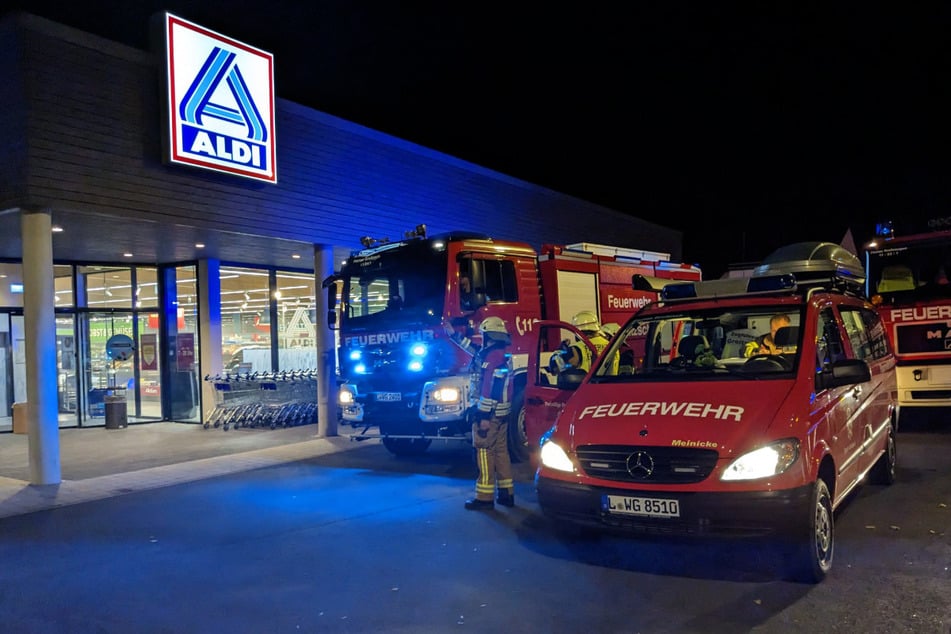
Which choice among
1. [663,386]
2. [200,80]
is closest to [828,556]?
[663,386]

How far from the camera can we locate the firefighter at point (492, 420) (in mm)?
6984

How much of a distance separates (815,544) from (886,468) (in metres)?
3.26

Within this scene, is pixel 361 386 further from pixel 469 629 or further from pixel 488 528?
pixel 469 629

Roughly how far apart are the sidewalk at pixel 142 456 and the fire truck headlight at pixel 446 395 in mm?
2801

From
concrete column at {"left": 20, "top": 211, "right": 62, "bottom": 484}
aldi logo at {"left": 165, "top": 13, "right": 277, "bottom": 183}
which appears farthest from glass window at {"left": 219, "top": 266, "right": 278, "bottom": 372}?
concrete column at {"left": 20, "top": 211, "right": 62, "bottom": 484}

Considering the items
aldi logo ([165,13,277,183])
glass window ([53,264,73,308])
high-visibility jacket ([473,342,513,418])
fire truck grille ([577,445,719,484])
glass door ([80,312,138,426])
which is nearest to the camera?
fire truck grille ([577,445,719,484])

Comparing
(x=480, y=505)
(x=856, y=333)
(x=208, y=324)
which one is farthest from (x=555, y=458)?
(x=208, y=324)

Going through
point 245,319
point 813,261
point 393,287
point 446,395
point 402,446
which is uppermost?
point 813,261

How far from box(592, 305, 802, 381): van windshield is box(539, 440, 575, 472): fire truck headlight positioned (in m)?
0.91

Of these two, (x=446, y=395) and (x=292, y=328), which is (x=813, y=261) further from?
(x=292, y=328)

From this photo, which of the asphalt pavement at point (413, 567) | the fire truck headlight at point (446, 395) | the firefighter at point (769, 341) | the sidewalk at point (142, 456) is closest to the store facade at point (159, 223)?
the sidewalk at point (142, 456)

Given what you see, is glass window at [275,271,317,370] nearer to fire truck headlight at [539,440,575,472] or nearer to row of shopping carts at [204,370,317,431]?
row of shopping carts at [204,370,317,431]

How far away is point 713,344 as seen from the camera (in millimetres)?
7223

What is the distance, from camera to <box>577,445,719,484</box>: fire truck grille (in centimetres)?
462
